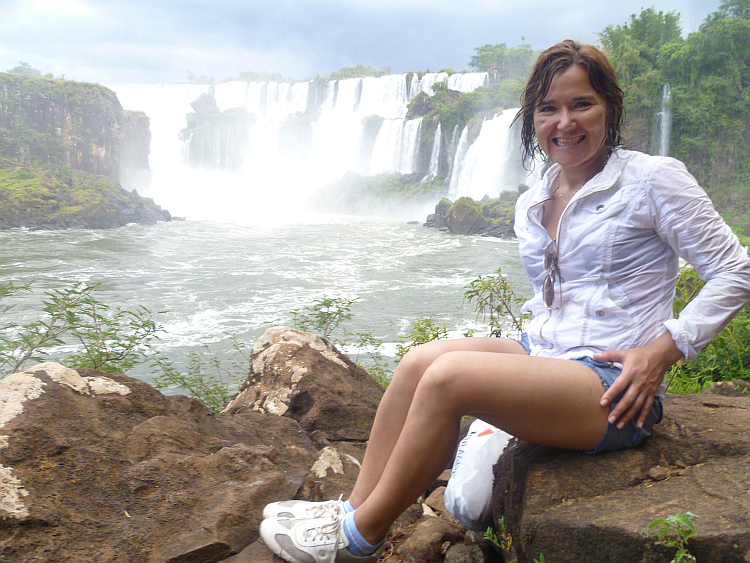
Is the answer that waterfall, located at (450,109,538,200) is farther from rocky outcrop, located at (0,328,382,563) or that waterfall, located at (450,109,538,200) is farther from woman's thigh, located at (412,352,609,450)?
woman's thigh, located at (412,352,609,450)

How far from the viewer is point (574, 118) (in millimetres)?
1563

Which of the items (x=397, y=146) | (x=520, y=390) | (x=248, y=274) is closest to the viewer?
(x=520, y=390)

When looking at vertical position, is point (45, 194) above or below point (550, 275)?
below

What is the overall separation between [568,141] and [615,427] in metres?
0.76

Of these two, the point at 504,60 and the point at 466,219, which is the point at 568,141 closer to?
the point at 466,219

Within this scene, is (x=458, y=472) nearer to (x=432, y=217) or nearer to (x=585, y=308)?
(x=585, y=308)

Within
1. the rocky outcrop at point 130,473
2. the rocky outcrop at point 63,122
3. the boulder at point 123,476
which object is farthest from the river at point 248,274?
the rocky outcrop at point 63,122

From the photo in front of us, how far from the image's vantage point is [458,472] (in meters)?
1.80

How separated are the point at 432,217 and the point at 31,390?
974 inches

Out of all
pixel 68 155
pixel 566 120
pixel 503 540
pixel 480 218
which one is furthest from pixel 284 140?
pixel 503 540

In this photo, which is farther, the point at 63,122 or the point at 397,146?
the point at 397,146

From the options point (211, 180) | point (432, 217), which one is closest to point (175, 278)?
point (432, 217)

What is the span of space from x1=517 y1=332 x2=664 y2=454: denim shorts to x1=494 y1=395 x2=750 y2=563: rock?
4 centimetres

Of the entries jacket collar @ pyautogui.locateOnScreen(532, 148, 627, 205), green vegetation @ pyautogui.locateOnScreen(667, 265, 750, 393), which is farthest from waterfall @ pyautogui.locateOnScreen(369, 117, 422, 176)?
jacket collar @ pyautogui.locateOnScreen(532, 148, 627, 205)
